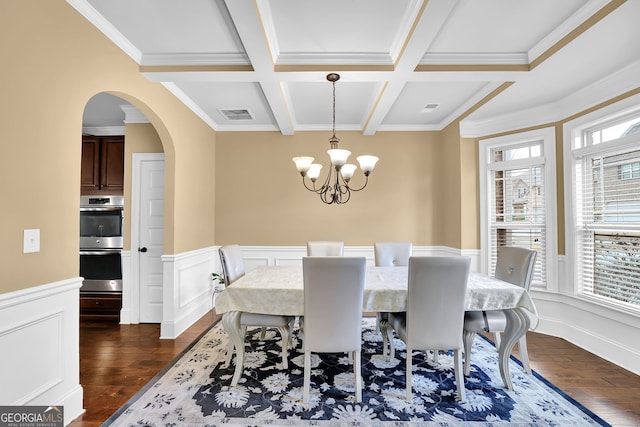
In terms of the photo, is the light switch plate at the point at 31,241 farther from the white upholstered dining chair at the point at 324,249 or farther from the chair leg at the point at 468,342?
the chair leg at the point at 468,342

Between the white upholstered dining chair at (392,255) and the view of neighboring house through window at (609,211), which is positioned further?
the white upholstered dining chair at (392,255)

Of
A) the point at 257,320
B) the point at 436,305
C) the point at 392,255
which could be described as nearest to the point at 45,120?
Result: the point at 257,320

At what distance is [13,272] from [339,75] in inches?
106

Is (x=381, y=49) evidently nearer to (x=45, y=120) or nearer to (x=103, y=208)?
(x=45, y=120)

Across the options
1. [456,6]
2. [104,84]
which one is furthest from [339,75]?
[104,84]

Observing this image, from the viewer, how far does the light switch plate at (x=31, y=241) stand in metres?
1.69

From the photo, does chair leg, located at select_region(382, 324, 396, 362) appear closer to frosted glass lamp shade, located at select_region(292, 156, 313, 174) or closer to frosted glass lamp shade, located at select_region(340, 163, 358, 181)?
frosted glass lamp shade, located at select_region(340, 163, 358, 181)

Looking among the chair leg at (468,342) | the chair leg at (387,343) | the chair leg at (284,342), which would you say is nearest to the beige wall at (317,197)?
the chair leg at (387,343)

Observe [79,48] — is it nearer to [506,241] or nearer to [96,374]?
[96,374]

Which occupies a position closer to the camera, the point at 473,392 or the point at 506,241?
the point at 473,392

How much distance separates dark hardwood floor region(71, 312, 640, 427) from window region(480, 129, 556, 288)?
0.94 meters

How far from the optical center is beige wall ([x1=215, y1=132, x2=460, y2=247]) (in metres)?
4.67

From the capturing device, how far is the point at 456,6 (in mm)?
2055

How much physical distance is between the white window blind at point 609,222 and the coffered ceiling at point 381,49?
2.11 feet
